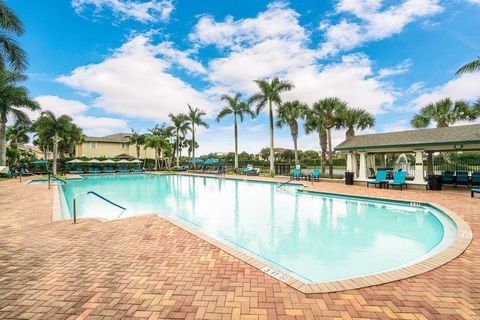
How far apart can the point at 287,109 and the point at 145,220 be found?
21447 mm

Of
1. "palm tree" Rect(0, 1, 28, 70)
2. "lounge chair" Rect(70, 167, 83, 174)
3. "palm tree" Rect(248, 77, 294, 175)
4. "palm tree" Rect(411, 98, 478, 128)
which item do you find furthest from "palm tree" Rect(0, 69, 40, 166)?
"palm tree" Rect(411, 98, 478, 128)

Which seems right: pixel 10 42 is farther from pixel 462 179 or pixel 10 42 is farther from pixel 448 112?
pixel 448 112

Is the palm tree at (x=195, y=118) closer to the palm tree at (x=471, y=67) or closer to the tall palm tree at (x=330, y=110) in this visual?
the tall palm tree at (x=330, y=110)

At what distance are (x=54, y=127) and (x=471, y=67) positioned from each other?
38.2 m

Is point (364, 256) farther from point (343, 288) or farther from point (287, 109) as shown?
point (287, 109)

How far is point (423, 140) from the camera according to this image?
14.2 meters

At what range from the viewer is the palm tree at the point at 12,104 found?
22.0 metres

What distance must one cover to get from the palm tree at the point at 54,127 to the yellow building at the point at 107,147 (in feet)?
50.8

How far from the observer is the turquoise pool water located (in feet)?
16.4

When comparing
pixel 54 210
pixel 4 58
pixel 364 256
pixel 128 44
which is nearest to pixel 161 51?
pixel 128 44

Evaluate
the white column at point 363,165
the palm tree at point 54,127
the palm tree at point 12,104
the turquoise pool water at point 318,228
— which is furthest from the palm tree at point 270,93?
the palm tree at point 54,127

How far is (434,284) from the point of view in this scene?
314cm

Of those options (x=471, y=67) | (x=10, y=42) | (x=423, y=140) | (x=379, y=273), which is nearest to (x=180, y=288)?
(x=379, y=273)

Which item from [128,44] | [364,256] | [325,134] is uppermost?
[128,44]
